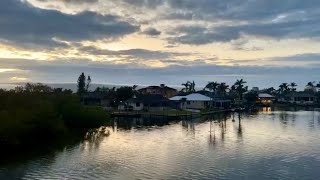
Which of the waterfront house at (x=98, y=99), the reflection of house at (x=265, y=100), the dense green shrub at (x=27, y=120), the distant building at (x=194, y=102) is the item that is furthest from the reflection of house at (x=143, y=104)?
the reflection of house at (x=265, y=100)

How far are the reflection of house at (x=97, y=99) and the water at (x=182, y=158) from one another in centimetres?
4803

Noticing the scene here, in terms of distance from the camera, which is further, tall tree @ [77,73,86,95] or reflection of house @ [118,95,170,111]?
tall tree @ [77,73,86,95]

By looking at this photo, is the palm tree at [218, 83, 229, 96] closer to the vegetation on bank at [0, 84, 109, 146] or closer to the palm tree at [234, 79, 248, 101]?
the palm tree at [234, 79, 248, 101]

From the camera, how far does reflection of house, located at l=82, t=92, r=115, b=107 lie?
99562 millimetres

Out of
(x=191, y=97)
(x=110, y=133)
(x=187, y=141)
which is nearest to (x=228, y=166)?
(x=187, y=141)

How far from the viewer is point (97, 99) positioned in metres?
104

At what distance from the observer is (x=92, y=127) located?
5719 centimetres

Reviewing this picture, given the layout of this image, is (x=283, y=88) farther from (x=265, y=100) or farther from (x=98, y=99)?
(x=98, y=99)

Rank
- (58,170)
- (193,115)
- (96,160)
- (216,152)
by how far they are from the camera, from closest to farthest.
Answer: (58,170) → (96,160) → (216,152) → (193,115)

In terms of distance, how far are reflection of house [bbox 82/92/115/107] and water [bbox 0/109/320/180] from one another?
48.0 meters

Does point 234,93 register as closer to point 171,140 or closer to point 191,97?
point 191,97

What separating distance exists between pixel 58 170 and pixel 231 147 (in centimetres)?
1739

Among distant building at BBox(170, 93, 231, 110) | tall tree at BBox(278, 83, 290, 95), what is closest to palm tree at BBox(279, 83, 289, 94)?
tall tree at BBox(278, 83, 290, 95)

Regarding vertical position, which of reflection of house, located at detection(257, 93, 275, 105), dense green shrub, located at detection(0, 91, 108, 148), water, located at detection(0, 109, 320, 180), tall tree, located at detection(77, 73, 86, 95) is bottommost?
water, located at detection(0, 109, 320, 180)
